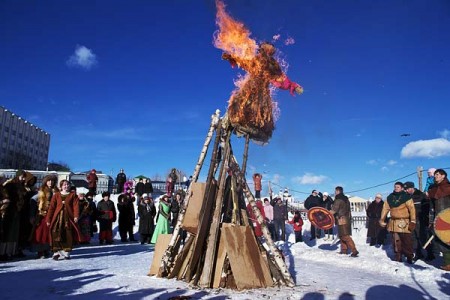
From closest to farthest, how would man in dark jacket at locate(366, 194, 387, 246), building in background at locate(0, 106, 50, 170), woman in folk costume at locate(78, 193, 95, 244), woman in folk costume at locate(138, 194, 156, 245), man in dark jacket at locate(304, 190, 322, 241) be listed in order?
woman in folk costume at locate(78, 193, 95, 244) → man in dark jacket at locate(366, 194, 387, 246) → woman in folk costume at locate(138, 194, 156, 245) → man in dark jacket at locate(304, 190, 322, 241) → building in background at locate(0, 106, 50, 170)

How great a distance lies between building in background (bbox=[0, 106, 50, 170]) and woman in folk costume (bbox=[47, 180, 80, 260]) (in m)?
54.1

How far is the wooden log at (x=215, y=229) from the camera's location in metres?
6.21

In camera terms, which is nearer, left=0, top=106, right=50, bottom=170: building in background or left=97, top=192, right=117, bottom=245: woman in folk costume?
left=97, top=192, right=117, bottom=245: woman in folk costume

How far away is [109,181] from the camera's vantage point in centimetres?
2981

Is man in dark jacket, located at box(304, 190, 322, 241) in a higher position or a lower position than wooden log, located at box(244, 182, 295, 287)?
higher

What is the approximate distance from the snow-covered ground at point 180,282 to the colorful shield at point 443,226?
849 mm

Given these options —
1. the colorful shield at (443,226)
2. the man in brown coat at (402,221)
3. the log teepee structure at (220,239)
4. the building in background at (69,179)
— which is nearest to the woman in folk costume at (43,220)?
the log teepee structure at (220,239)

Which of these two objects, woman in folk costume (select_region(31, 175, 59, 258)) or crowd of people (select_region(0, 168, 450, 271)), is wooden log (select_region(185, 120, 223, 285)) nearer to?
crowd of people (select_region(0, 168, 450, 271))

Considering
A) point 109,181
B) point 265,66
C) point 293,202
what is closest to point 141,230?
point 265,66

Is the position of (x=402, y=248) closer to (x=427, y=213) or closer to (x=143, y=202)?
(x=427, y=213)

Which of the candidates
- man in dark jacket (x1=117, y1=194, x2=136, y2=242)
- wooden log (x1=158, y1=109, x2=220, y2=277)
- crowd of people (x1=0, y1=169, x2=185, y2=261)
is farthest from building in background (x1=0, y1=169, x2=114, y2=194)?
wooden log (x1=158, y1=109, x2=220, y2=277)

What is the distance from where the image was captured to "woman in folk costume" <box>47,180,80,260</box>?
904 cm

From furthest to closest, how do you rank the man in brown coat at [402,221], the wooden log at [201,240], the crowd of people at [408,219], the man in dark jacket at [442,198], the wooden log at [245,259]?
the man in brown coat at [402,221], the crowd of people at [408,219], the man in dark jacket at [442,198], the wooden log at [201,240], the wooden log at [245,259]

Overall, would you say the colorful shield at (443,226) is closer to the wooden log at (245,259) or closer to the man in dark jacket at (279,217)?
the wooden log at (245,259)
